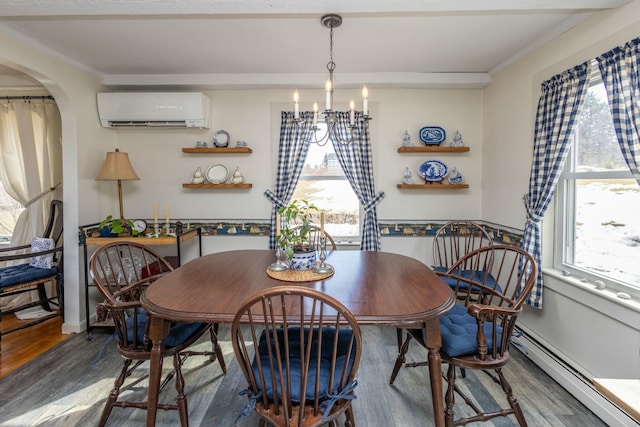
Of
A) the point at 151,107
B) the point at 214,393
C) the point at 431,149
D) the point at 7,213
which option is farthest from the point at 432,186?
the point at 7,213

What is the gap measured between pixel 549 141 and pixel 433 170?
3.88ft

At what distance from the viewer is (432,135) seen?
11.3ft

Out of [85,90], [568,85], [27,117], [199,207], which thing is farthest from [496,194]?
[27,117]

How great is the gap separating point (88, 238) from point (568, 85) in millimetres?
3950

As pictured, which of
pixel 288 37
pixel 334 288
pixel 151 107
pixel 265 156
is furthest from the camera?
pixel 265 156

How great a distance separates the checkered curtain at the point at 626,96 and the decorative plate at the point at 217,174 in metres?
3.11

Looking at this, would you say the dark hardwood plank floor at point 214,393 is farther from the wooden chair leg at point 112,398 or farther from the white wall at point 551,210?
the white wall at point 551,210

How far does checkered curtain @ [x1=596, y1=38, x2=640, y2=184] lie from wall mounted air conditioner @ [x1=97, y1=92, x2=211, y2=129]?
317cm

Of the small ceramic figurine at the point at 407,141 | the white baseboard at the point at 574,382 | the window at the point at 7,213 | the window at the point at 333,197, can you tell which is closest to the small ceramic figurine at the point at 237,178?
the window at the point at 333,197

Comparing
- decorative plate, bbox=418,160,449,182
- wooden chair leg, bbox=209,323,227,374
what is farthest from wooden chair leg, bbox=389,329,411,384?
decorative plate, bbox=418,160,449,182

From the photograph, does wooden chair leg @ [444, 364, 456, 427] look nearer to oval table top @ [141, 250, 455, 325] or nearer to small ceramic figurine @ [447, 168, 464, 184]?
oval table top @ [141, 250, 455, 325]

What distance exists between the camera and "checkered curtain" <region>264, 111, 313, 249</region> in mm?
3473

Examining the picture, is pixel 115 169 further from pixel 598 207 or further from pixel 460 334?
pixel 598 207

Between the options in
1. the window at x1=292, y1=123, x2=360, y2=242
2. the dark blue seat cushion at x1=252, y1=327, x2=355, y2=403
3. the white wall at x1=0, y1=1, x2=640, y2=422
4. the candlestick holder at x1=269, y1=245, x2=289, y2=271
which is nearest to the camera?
the dark blue seat cushion at x1=252, y1=327, x2=355, y2=403
